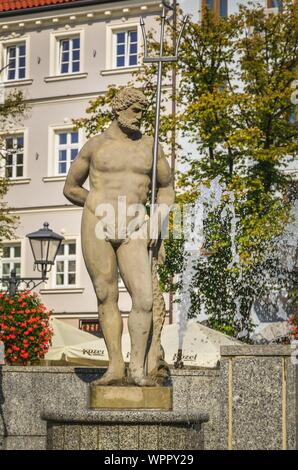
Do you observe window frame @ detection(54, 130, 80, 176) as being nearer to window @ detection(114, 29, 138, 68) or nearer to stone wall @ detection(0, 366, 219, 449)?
window @ detection(114, 29, 138, 68)

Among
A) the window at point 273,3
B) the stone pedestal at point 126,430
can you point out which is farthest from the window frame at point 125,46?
the stone pedestal at point 126,430

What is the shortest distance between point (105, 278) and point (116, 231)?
1.28 feet

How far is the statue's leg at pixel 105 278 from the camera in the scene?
8508 mm

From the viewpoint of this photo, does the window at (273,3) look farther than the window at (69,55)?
No

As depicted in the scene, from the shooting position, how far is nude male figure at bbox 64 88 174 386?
27.4ft

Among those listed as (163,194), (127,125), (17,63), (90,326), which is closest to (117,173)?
(127,125)

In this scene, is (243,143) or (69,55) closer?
(243,143)

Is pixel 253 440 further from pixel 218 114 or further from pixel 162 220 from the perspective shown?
pixel 218 114

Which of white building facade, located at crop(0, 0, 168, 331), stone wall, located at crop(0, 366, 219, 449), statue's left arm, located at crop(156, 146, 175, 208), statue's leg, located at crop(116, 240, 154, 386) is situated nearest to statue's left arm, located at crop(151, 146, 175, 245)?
statue's left arm, located at crop(156, 146, 175, 208)

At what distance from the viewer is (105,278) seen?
8.53 meters

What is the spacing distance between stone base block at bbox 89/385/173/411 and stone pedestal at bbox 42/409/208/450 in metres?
0.29

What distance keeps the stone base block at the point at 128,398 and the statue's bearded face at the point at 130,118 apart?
2.10 m

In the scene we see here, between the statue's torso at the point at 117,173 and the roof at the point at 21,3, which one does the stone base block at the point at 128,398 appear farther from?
the roof at the point at 21,3

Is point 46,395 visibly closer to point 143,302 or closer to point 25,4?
point 143,302
